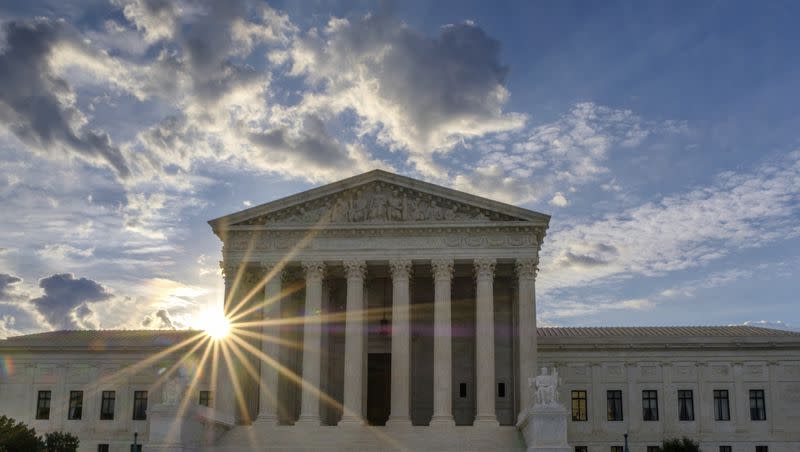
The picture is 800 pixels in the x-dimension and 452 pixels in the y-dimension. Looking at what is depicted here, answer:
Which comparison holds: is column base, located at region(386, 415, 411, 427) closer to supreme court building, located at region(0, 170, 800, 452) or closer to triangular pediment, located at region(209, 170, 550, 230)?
supreme court building, located at region(0, 170, 800, 452)

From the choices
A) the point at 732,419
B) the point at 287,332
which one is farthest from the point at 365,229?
the point at 732,419

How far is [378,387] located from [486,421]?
11.4 m

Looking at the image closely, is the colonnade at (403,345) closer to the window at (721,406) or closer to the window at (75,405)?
the window at (721,406)

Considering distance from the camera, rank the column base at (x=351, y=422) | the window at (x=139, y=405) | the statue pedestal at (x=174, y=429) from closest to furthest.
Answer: the statue pedestal at (x=174, y=429) → the column base at (x=351, y=422) → the window at (x=139, y=405)

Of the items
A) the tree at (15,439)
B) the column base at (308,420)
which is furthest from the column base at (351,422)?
the tree at (15,439)

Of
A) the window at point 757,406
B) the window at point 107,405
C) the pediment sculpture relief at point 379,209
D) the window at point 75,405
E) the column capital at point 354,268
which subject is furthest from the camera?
the window at point 75,405

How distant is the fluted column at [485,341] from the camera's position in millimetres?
57656

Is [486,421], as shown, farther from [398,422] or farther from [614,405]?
[614,405]

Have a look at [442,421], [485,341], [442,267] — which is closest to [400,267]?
[442,267]

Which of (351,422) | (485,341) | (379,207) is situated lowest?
(351,422)

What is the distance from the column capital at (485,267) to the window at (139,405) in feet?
90.2

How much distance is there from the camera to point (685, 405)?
6619 cm

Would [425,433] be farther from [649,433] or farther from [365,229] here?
[649,433]

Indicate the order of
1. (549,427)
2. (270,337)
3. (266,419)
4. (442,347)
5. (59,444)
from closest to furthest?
(549,427)
(59,444)
(266,419)
(442,347)
(270,337)
